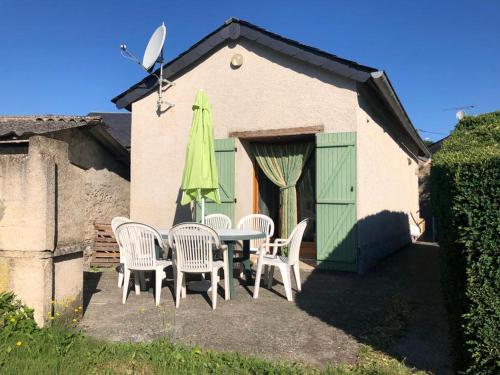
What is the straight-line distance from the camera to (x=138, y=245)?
4.50m

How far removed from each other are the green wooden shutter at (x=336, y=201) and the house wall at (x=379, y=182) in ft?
0.45

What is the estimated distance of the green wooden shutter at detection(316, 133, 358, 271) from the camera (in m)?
6.44

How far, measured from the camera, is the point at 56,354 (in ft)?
9.24

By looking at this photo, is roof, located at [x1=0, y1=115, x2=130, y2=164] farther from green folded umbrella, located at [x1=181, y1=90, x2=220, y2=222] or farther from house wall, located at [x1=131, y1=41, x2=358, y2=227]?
green folded umbrella, located at [x1=181, y1=90, x2=220, y2=222]

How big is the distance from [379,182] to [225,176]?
3.08 meters

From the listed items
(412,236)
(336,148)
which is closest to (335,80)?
(336,148)

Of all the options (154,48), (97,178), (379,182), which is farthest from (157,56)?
(379,182)

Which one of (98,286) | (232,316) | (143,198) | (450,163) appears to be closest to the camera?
(450,163)

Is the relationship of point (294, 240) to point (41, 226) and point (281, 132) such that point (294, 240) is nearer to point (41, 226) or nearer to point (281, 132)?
point (41, 226)

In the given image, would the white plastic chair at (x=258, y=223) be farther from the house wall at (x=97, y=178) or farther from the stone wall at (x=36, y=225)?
the stone wall at (x=36, y=225)

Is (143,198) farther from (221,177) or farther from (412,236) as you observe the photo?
(412,236)

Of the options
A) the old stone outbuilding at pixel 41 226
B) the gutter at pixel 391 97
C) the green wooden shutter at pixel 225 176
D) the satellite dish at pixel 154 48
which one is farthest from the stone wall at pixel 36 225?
the gutter at pixel 391 97

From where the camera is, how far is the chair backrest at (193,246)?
163 inches

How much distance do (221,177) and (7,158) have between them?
438 cm
